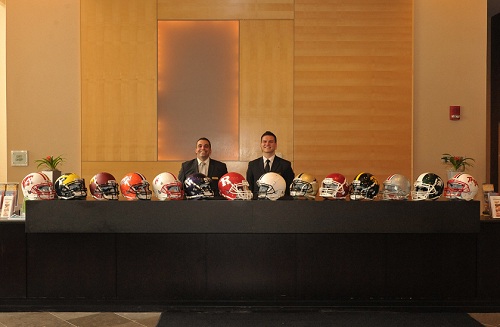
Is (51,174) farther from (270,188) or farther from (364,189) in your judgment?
(364,189)

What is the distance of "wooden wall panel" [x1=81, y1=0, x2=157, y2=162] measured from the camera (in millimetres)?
7160

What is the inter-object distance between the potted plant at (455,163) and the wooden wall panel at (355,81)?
454mm

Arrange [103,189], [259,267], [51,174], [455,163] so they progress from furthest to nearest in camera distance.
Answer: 1. [455,163]
2. [51,174]
3. [259,267]
4. [103,189]

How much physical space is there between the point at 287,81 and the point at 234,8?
1.12m

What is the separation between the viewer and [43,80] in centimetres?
714

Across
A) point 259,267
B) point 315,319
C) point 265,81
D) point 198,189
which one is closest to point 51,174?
point 198,189

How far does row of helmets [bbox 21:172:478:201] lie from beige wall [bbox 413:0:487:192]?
2.88 m

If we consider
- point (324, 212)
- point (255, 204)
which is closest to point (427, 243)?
point (324, 212)

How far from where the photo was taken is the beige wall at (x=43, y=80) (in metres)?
7.12

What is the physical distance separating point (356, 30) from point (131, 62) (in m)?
2.84

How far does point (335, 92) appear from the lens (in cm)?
722

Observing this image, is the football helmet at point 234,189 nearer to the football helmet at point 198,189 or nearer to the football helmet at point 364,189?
the football helmet at point 198,189

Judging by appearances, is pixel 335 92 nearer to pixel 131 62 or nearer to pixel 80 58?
pixel 131 62

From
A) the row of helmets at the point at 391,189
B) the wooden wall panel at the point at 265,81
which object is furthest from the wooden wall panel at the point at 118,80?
the row of helmets at the point at 391,189
